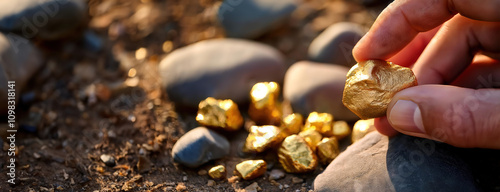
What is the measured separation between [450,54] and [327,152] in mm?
651

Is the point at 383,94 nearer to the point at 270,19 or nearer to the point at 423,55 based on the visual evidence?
the point at 423,55

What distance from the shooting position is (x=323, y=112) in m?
2.00

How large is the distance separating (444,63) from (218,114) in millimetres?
992

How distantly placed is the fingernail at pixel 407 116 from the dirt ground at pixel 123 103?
1.56 feet

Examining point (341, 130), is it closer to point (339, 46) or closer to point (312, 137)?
point (312, 137)

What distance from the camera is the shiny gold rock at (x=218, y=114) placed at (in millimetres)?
1898

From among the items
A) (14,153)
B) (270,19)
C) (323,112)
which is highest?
(270,19)

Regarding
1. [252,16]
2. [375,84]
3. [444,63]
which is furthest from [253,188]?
[252,16]

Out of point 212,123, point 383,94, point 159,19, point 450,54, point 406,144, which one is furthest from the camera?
point 159,19

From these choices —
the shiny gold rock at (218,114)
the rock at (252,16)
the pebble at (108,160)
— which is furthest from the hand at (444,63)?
the pebble at (108,160)

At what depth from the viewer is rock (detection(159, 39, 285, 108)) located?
6.87 ft

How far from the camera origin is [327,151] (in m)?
1.76

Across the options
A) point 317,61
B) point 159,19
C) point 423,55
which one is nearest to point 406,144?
point 423,55

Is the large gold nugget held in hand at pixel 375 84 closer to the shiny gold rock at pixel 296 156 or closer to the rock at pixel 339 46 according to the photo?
the shiny gold rock at pixel 296 156
